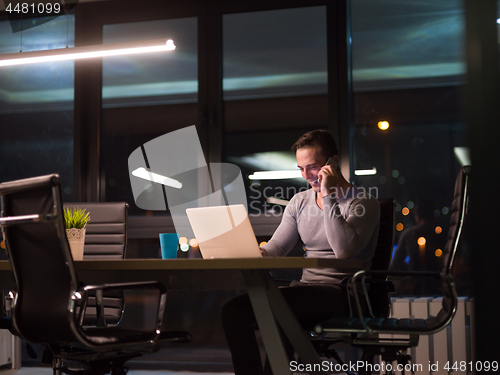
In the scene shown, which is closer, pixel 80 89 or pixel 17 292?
pixel 17 292

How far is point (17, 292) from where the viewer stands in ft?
5.57

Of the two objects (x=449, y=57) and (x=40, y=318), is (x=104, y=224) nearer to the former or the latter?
(x=40, y=318)

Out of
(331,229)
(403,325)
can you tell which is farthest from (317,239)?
(403,325)

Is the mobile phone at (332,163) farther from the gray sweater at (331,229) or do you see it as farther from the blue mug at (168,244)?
the blue mug at (168,244)

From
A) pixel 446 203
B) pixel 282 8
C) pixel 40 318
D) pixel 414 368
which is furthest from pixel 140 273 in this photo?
pixel 282 8

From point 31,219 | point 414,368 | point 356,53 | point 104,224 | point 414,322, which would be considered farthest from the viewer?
point 356,53

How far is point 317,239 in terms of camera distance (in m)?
2.41

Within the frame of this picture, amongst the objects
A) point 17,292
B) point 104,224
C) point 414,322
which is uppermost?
point 104,224

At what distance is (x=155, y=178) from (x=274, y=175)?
93cm

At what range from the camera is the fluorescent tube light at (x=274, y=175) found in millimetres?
3744

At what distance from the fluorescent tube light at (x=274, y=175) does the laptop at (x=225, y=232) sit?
5.74ft

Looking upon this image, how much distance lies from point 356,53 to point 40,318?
2.97 m

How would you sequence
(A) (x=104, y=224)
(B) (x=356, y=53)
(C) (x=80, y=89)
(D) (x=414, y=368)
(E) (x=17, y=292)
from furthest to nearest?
(C) (x=80, y=89), (B) (x=356, y=53), (D) (x=414, y=368), (A) (x=104, y=224), (E) (x=17, y=292)

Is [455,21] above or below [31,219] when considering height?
above
